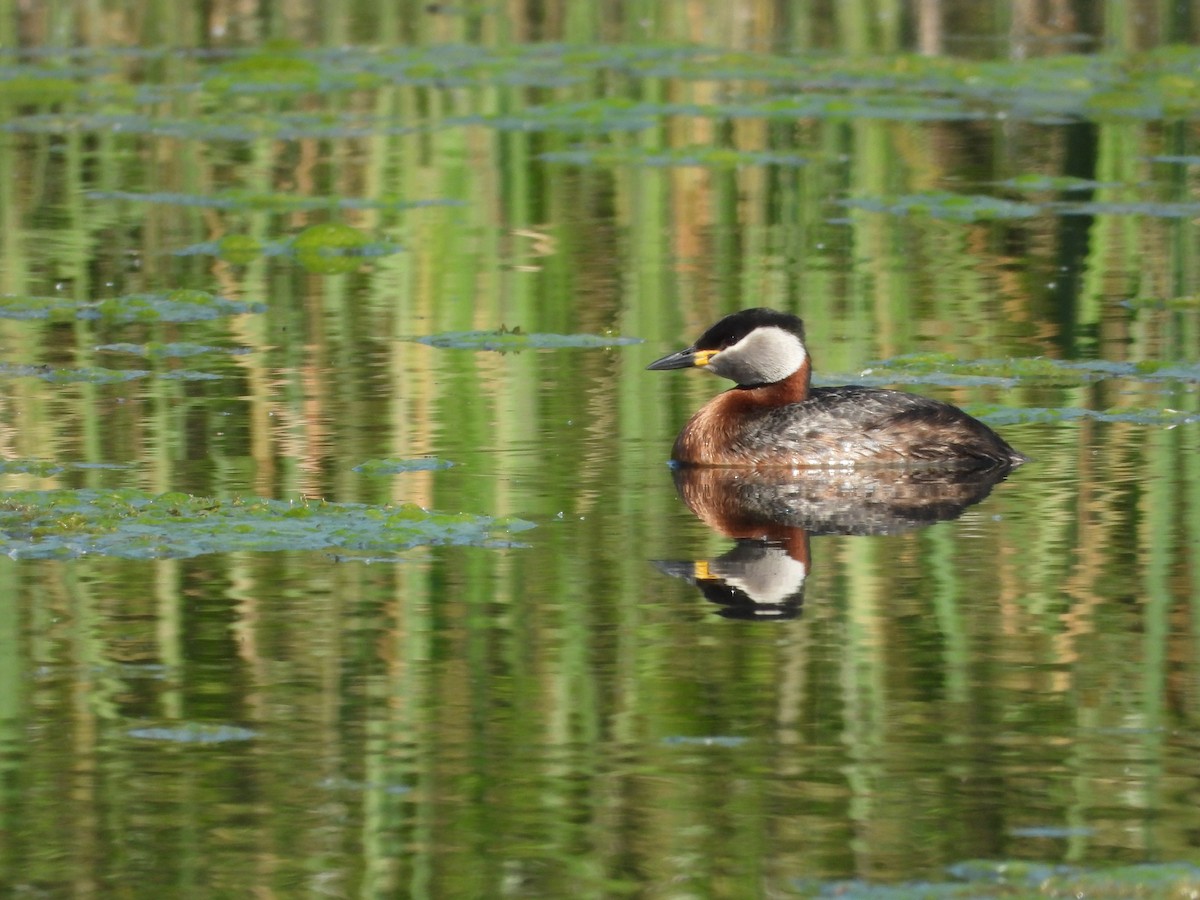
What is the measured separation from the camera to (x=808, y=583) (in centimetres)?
717

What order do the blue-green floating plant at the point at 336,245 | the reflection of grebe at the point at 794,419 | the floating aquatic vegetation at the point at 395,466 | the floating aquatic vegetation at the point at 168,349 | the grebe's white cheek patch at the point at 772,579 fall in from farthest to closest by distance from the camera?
the blue-green floating plant at the point at 336,245, the floating aquatic vegetation at the point at 168,349, the reflection of grebe at the point at 794,419, the floating aquatic vegetation at the point at 395,466, the grebe's white cheek patch at the point at 772,579

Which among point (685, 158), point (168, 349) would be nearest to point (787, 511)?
point (168, 349)

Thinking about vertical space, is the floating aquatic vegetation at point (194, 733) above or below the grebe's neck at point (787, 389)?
below

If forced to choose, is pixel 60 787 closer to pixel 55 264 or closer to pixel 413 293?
pixel 413 293

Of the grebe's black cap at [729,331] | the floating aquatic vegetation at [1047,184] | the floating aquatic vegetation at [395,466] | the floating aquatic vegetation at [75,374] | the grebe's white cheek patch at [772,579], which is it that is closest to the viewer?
the grebe's white cheek patch at [772,579]

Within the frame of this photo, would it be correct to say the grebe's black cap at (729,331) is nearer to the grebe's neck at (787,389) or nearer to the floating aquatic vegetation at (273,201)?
the grebe's neck at (787,389)

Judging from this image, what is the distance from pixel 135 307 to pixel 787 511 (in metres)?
4.57

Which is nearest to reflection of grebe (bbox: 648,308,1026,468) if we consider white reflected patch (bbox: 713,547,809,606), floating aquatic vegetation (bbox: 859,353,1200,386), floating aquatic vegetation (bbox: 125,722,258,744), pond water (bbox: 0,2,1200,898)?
pond water (bbox: 0,2,1200,898)

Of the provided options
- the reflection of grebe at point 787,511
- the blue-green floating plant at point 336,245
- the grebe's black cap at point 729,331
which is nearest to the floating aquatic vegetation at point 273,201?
the blue-green floating plant at point 336,245

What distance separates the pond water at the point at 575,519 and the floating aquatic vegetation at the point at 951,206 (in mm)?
43

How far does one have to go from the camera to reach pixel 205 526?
7.66 m

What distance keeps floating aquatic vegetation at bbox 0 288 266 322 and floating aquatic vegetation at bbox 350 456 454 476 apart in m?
3.42

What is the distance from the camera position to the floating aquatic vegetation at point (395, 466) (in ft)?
28.2

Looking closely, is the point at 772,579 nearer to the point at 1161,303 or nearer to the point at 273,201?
the point at 1161,303
